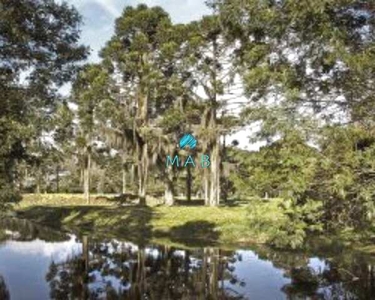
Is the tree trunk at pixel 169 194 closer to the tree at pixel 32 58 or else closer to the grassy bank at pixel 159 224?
the grassy bank at pixel 159 224

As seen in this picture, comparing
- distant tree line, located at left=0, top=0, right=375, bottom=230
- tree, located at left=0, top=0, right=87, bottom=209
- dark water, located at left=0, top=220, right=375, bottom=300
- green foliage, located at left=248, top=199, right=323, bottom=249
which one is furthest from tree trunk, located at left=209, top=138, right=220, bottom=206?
green foliage, located at left=248, top=199, right=323, bottom=249

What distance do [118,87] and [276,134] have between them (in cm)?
4419

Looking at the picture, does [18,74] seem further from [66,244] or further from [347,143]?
[66,244]

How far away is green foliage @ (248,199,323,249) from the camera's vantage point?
31.7 feet

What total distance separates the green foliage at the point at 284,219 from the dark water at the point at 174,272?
615cm

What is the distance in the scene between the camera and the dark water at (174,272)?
62.4ft

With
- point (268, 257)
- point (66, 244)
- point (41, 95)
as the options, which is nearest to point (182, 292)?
point (41, 95)

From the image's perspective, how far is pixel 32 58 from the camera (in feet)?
60.5

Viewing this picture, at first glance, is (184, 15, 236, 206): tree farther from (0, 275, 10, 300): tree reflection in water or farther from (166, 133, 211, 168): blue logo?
(0, 275, 10, 300): tree reflection in water

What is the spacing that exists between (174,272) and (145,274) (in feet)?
3.78

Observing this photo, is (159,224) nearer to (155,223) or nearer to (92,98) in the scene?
(155,223)

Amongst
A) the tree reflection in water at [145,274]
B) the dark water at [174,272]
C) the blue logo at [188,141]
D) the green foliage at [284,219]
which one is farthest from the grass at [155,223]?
the green foliage at [284,219]

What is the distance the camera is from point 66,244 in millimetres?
32250

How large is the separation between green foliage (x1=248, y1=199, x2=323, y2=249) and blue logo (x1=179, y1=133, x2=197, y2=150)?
41.6m
